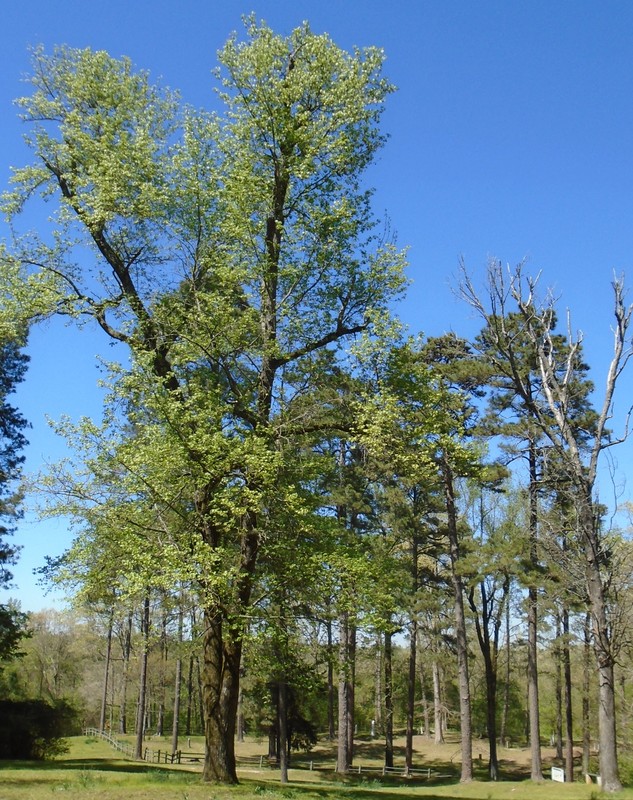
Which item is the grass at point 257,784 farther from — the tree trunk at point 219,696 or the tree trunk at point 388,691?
the tree trunk at point 388,691

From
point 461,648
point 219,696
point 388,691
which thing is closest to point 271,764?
point 388,691

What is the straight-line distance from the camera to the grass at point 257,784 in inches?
425

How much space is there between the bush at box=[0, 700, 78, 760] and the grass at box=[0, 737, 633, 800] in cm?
107

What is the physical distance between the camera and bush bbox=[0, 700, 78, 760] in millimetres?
27281

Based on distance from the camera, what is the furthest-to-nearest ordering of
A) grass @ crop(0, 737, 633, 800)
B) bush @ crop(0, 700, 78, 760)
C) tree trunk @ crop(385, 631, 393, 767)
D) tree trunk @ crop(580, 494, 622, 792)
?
tree trunk @ crop(385, 631, 393, 767) < bush @ crop(0, 700, 78, 760) < tree trunk @ crop(580, 494, 622, 792) < grass @ crop(0, 737, 633, 800)

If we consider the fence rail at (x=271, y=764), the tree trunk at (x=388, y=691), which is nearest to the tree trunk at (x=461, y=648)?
the tree trunk at (x=388, y=691)

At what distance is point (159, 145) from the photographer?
1488 cm

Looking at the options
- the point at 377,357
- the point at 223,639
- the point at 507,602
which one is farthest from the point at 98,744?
the point at 377,357

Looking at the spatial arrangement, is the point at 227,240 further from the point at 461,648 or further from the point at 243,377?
the point at 461,648

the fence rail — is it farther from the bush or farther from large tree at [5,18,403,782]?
large tree at [5,18,403,782]

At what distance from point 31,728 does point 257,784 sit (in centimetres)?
1795

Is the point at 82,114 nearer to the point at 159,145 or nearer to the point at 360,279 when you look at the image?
the point at 159,145

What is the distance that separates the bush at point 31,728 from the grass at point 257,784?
1.07 meters

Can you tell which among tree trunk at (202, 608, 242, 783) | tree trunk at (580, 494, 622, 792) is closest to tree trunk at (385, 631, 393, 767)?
tree trunk at (580, 494, 622, 792)
